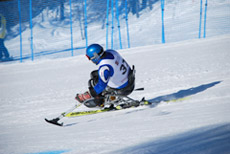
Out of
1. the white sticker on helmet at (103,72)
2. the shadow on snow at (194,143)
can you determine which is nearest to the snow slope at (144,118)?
the shadow on snow at (194,143)

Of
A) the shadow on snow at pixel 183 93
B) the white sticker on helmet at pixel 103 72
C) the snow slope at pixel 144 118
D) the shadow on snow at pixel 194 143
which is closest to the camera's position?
the shadow on snow at pixel 194 143

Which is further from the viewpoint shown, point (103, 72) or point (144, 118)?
point (103, 72)

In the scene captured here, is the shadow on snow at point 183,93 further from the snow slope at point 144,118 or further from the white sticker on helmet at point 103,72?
the white sticker on helmet at point 103,72

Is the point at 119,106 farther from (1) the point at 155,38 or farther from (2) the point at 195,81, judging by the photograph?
(1) the point at 155,38

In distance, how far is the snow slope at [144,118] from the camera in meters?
3.05

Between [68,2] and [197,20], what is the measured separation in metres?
8.58

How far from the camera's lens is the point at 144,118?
4.31 m

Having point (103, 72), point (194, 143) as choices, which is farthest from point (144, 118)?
point (194, 143)

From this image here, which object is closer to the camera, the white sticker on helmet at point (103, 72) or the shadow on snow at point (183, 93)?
the white sticker on helmet at point (103, 72)

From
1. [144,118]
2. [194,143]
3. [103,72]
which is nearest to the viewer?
[194,143]

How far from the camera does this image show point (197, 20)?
665 inches

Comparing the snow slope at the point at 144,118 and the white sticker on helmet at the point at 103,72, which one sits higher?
the white sticker on helmet at the point at 103,72

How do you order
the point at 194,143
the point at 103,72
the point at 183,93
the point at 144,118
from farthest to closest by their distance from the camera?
the point at 183,93 → the point at 103,72 → the point at 144,118 → the point at 194,143

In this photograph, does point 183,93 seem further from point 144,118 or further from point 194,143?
point 194,143
